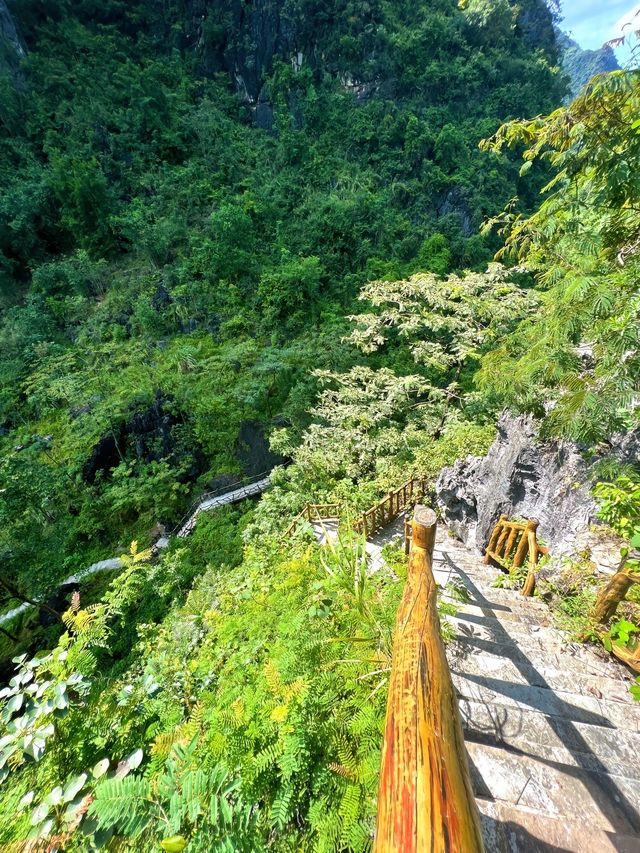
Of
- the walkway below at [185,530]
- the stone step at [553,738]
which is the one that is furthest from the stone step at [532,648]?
the walkway below at [185,530]

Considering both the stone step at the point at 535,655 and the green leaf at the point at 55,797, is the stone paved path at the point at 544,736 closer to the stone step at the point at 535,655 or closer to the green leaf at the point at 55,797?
the stone step at the point at 535,655

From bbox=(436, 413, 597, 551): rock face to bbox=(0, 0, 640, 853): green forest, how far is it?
0.60 meters

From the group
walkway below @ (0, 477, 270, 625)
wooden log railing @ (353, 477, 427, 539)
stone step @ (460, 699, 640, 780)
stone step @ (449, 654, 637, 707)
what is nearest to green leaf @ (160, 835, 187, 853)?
stone step @ (460, 699, 640, 780)

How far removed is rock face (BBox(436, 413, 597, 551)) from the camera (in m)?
3.75

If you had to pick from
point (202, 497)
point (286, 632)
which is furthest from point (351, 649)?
point (202, 497)

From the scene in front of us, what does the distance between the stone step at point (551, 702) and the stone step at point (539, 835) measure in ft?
1.78

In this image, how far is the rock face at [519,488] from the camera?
3.75 metres

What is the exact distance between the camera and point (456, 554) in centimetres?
462

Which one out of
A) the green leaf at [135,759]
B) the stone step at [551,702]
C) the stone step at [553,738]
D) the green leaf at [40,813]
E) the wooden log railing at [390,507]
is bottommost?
the wooden log railing at [390,507]

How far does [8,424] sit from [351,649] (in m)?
14.9

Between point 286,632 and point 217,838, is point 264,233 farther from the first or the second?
point 217,838

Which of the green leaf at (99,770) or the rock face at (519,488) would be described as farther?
the rock face at (519,488)

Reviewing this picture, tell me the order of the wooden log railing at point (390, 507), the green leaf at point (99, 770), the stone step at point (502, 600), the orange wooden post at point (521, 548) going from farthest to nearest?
1. the wooden log railing at point (390, 507)
2. the orange wooden post at point (521, 548)
3. the stone step at point (502, 600)
4. the green leaf at point (99, 770)

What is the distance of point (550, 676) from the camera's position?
2.08m
